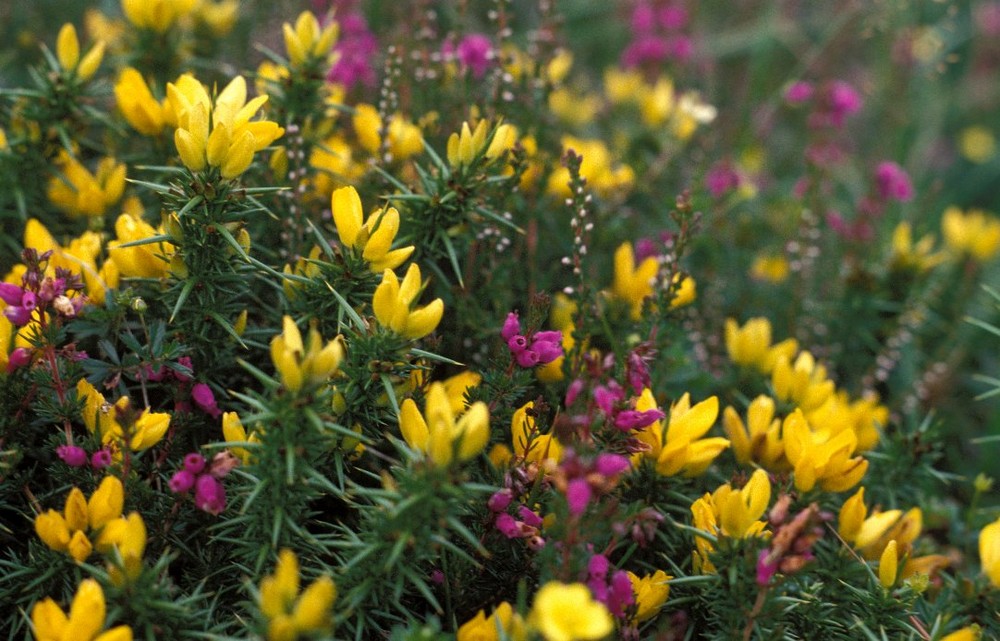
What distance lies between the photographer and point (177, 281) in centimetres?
146

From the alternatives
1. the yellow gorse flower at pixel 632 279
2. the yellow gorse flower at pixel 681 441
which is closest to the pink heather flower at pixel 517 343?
the yellow gorse flower at pixel 681 441

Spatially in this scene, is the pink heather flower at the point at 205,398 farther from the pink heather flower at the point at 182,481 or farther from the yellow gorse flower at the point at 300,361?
the yellow gorse flower at the point at 300,361

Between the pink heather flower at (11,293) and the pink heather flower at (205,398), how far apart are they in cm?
30

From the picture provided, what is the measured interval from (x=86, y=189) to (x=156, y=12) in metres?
0.51

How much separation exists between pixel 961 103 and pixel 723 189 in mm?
2753

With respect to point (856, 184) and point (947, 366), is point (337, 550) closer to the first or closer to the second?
point (947, 366)

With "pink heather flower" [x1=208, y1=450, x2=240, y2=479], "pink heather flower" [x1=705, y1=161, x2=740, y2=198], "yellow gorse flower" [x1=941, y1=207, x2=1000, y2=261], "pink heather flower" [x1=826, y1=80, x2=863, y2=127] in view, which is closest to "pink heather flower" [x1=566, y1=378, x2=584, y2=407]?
"pink heather flower" [x1=208, y1=450, x2=240, y2=479]

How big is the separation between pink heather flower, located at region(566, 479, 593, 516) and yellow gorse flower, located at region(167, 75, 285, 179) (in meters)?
0.72

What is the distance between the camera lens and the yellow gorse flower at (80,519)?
47.8 inches

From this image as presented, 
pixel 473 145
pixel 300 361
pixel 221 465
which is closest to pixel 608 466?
pixel 300 361

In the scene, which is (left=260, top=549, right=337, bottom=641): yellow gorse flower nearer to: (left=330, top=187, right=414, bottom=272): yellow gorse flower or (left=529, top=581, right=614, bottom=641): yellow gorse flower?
Answer: (left=529, top=581, right=614, bottom=641): yellow gorse flower

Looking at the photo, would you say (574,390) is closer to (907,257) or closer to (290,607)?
(290,607)

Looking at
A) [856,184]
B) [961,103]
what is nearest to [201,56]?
[856,184]

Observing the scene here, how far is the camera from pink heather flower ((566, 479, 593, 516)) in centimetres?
106
